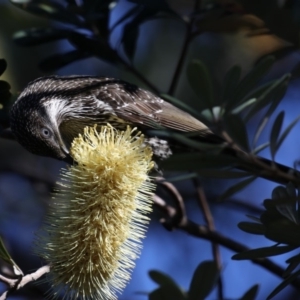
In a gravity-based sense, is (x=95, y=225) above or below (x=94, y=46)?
below

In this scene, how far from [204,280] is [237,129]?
63cm

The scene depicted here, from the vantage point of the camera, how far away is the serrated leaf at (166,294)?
2574mm

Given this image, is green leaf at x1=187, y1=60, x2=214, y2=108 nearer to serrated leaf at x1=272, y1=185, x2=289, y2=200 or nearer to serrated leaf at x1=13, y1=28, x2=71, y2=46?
serrated leaf at x1=272, y1=185, x2=289, y2=200

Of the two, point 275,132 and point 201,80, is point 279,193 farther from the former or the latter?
point 201,80

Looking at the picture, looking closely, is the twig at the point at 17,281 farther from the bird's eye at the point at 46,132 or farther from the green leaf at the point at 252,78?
the bird's eye at the point at 46,132

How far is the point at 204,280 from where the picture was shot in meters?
2.53

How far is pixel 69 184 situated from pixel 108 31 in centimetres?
141

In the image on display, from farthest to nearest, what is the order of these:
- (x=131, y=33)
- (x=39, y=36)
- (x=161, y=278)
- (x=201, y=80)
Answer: (x=131, y=33), (x=39, y=36), (x=161, y=278), (x=201, y=80)

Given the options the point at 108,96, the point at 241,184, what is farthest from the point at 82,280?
the point at 108,96

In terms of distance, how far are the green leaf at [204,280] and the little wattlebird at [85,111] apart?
1.30 metres

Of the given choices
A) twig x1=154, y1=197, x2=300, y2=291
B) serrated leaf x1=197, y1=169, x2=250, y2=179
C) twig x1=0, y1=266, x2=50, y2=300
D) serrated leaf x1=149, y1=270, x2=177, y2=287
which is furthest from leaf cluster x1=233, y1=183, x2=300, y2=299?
twig x1=154, y1=197, x2=300, y2=291

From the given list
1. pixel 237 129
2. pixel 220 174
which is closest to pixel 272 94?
pixel 237 129

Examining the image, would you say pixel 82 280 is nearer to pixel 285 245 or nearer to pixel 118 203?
pixel 118 203

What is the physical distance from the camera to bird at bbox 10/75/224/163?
11.9ft
